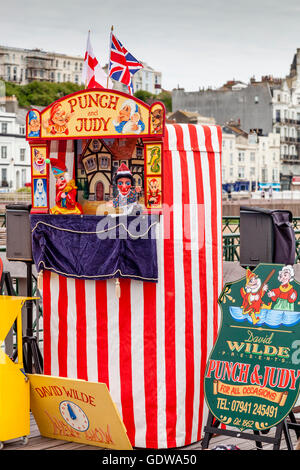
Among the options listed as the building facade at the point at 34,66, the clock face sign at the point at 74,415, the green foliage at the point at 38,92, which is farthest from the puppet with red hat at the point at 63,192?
the building facade at the point at 34,66

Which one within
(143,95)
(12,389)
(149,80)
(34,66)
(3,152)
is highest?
(34,66)

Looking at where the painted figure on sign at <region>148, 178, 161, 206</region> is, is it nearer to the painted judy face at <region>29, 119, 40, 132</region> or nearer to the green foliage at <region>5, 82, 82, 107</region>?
the painted judy face at <region>29, 119, 40, 132</region>

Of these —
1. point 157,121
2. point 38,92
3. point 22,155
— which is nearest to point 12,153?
point 22,155

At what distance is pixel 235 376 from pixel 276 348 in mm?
297

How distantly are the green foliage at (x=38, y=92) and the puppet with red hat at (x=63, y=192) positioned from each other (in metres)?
98.2

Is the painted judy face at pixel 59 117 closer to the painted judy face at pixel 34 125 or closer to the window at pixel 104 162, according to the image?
the painted judy face at pixel 34 125

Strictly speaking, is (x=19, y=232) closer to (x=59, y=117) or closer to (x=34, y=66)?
(x=59, y=117)

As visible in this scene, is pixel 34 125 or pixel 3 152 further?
pixel 3 152

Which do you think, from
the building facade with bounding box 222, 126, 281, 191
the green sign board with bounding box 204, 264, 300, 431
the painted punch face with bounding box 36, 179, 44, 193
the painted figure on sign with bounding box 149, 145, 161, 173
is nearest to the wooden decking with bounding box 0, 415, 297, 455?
the green sign board with bounding box 204, 264, 300, 431

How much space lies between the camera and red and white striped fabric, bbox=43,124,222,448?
514 centimetres

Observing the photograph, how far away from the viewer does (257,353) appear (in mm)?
4539

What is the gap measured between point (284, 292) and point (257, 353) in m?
0.38

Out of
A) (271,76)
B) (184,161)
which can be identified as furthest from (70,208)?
(271,76)
